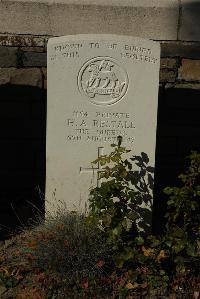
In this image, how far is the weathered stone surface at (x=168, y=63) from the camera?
5348 millimetres

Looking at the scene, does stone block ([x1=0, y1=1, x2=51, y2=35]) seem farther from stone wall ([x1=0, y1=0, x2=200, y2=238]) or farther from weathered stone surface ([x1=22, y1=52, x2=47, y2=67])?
weathered stone surface ([x1=22, y1=52, x2=47, y2=67])

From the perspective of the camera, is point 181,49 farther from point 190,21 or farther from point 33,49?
point 33,49

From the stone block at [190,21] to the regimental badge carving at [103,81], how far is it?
121 cm

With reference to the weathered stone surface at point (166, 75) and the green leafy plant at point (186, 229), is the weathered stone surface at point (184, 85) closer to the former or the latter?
the weathered stone surface at point (166, 75)

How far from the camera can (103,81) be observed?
4.30 m

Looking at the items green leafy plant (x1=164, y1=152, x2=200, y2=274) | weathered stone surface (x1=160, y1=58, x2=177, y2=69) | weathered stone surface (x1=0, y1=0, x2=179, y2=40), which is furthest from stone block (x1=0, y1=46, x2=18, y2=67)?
green leafy plant (x1=164, y1=152, x2=200, y2=274)

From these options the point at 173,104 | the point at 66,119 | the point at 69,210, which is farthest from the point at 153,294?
the point at 173,104

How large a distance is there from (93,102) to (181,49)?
138 centimetres

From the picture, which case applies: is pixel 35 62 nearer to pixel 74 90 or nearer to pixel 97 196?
pixel 74 90

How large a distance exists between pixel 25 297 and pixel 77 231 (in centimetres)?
59

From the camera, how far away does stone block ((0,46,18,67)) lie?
519 centimetres

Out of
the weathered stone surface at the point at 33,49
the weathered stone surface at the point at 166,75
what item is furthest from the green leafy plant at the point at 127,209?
the weathered stone surface at the point at 33,49

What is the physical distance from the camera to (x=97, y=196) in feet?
13.5

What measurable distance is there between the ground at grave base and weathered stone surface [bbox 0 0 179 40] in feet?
6.00
